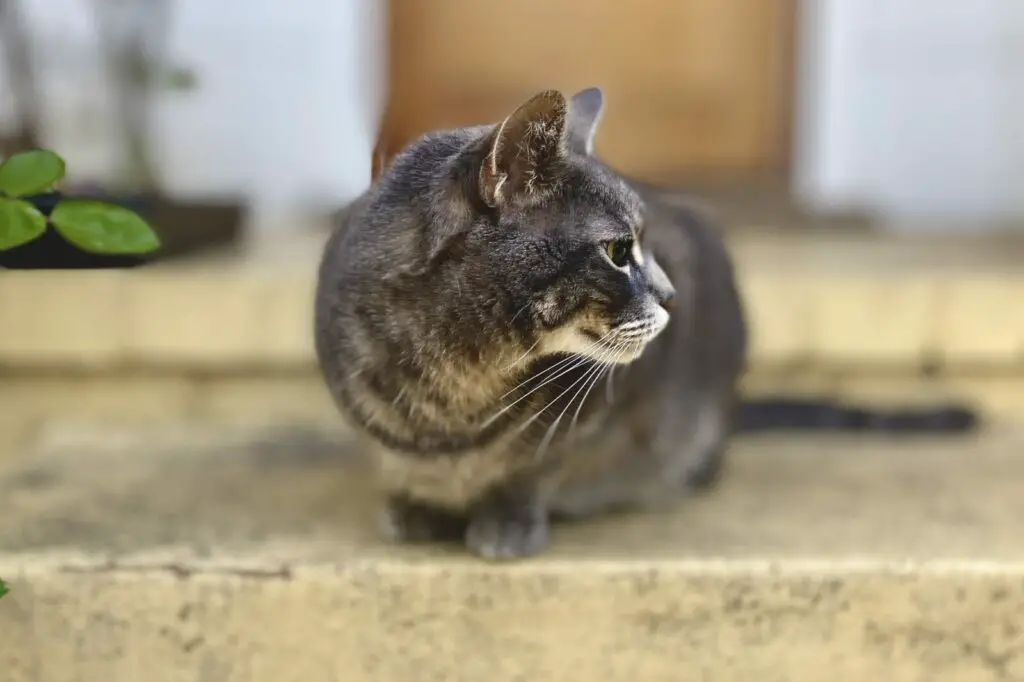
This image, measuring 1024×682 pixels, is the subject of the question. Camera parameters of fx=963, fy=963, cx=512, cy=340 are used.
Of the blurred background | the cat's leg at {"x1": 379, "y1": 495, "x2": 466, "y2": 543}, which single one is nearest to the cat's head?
the cat's leg at {"x1": 379, "y1": 495, "x2": 466, "y2": 543}

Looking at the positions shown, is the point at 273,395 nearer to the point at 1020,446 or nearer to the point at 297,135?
the point at 297,135

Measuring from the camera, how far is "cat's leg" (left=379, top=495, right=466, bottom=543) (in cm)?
95

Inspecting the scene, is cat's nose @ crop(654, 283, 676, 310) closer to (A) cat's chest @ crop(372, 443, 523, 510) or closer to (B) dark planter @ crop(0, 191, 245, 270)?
(A) cat's chest @ crop(372, 443, 523, 510)

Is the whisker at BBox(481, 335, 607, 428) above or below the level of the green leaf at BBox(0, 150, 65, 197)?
below

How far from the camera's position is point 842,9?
2.07m

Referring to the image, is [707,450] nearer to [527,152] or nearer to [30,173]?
[527,152]

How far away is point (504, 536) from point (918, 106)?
1.64m

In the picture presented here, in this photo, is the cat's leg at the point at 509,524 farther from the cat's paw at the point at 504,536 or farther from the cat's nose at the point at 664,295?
the cat's nose at the point at 664,295

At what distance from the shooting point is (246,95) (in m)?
1.83

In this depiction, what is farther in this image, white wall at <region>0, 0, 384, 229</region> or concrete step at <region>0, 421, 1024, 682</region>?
white wall at <region>0, 0, 384, 229</region>

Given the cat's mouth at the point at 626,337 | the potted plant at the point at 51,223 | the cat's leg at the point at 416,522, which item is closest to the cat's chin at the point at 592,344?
the cat's mouth at the point at 626,337

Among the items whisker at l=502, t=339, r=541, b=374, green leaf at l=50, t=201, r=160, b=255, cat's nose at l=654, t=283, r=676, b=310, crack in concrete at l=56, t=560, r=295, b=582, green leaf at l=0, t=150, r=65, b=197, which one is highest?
green leaf at l=0, t=150, r=65, b=197

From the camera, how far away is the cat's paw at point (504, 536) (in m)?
0.90

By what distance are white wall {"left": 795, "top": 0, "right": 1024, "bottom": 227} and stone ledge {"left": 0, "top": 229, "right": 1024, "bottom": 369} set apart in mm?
648
